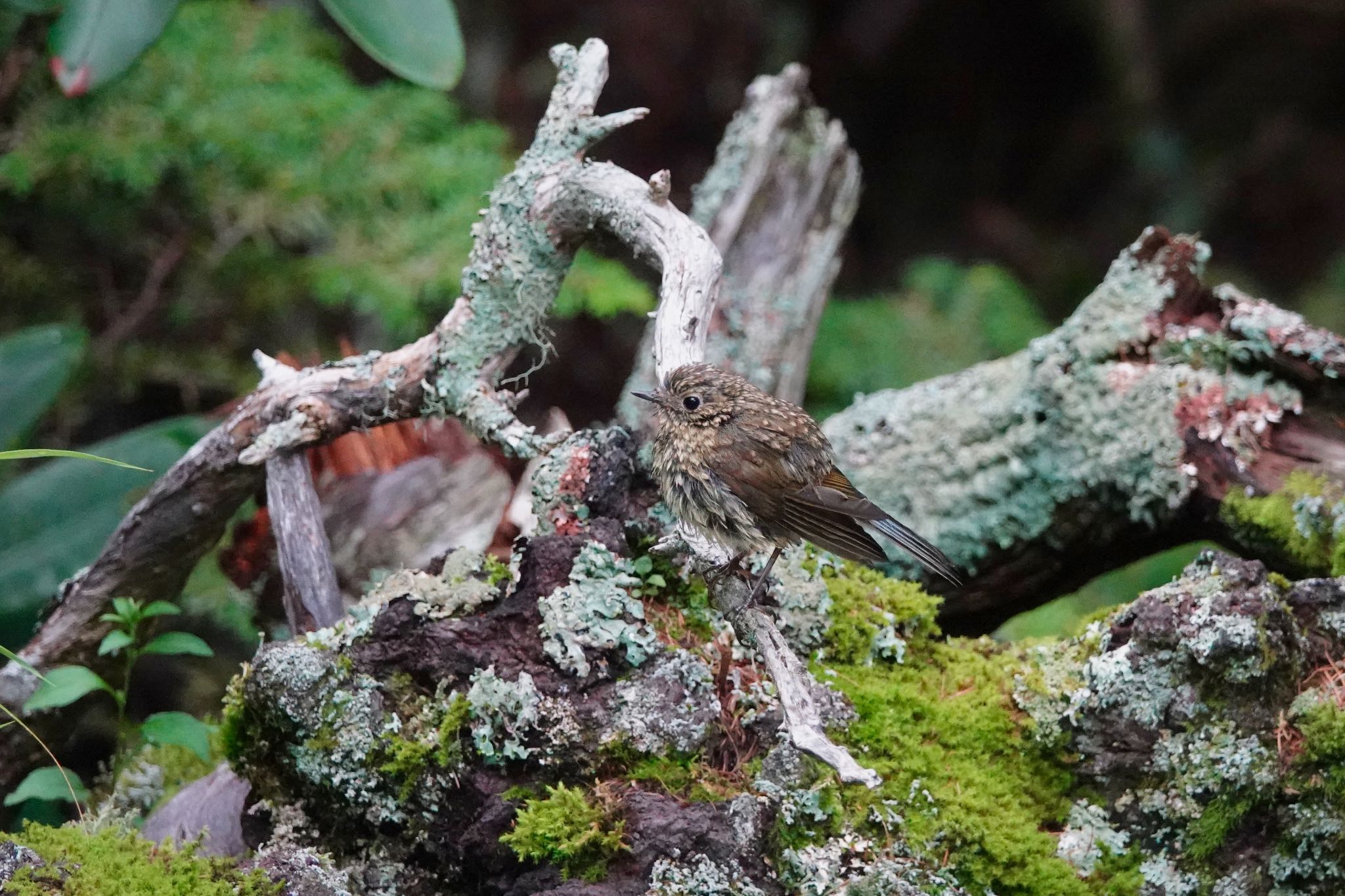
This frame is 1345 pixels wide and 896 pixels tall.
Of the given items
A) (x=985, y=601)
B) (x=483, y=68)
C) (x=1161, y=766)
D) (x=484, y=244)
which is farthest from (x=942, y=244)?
(x=1161, y=766)

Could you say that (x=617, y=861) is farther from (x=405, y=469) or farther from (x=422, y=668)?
(x=405, y=469)

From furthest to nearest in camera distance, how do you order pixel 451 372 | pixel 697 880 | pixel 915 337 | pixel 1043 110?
pixel 1043 110, pixel 915 337, pixel 451 372, pixel 697 880

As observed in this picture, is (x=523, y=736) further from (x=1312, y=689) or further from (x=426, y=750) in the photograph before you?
(x=1312, y=689)

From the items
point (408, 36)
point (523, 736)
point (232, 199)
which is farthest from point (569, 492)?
point (232, 199)

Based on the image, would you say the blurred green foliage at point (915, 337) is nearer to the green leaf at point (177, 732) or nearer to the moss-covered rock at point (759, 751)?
the moss-covered rock at point (759, 751)

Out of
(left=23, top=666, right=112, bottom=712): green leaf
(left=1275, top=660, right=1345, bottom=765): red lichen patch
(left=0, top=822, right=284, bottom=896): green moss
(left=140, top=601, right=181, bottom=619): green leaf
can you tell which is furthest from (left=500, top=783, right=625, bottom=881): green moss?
(left=1275, top=660, right=1345, bottom=765): red lichen patch

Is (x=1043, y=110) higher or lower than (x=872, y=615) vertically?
higher

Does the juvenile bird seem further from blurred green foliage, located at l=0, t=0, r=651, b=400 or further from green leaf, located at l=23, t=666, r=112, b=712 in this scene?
blurred green foliage, located at l=0, t=0, r=651, b=400
